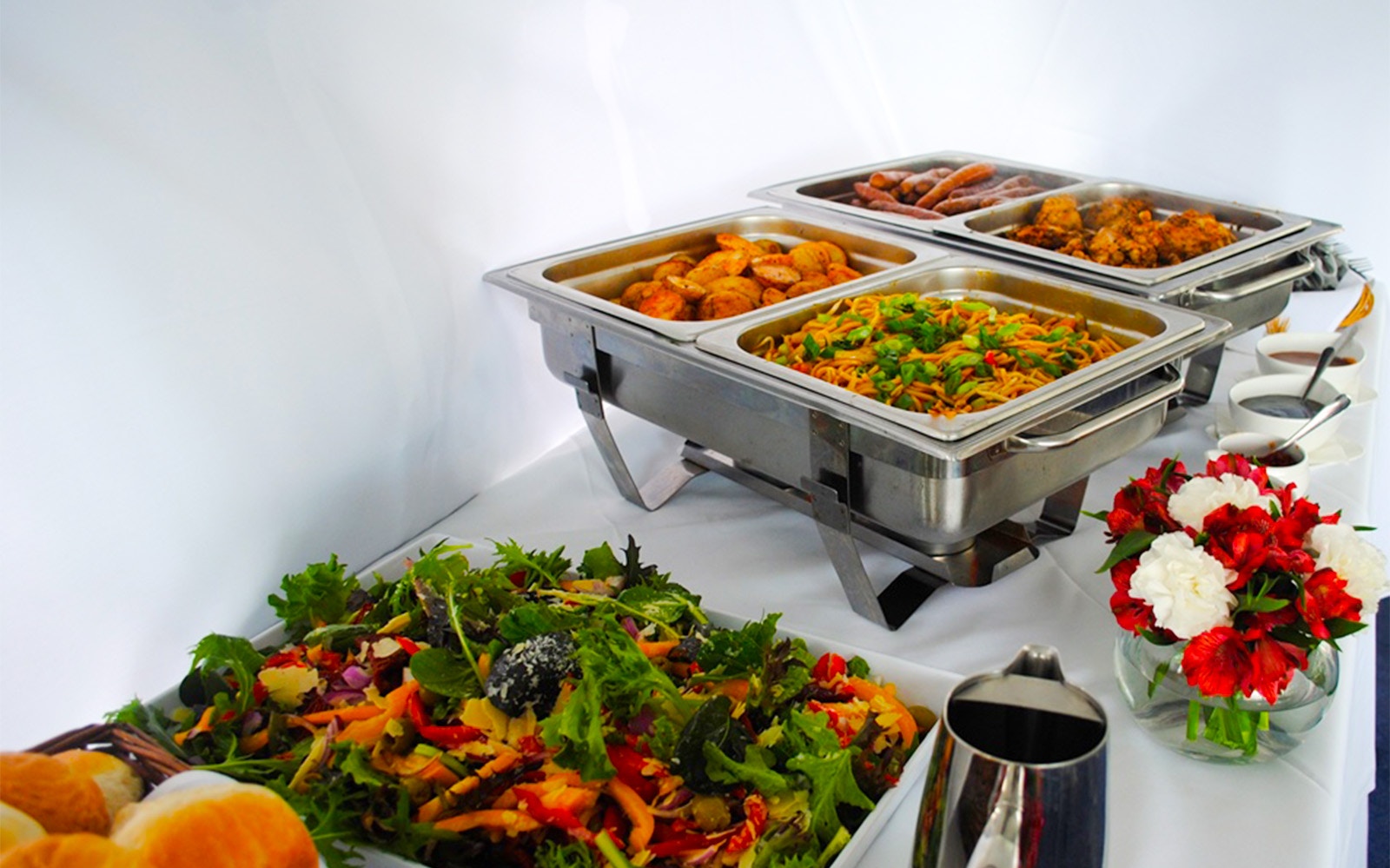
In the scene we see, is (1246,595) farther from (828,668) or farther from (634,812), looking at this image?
(634,812)

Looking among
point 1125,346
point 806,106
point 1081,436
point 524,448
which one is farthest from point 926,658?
point 806,106

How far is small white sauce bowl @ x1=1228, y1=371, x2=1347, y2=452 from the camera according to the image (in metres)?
1.44

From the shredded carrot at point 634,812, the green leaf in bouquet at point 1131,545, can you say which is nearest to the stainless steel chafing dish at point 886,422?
the green leaf in bouquet at point 1131,545

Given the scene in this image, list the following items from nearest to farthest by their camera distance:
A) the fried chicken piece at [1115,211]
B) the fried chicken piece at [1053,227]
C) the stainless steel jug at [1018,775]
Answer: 1. the stainless steel jug at [1018,775]
2. the fried chicken piece at [1053,227]
3. the fried chicken piece at [1115,211]

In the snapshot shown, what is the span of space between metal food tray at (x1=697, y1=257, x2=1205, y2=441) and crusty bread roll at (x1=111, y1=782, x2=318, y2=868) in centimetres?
71

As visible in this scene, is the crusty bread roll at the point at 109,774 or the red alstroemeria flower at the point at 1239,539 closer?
the crusty bread roll at the point at 109,774

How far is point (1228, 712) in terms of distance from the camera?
3.15 feet

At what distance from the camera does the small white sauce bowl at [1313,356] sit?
1.57 m

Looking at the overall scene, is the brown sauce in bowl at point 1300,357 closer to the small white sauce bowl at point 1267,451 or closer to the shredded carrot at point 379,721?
the small white sauce bowl at point 1267,451

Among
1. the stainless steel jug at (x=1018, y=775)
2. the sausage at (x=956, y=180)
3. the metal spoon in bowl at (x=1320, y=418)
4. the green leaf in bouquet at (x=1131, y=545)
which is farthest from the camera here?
the sausage at (x=956, y=180)

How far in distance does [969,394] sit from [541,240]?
0.76 metres

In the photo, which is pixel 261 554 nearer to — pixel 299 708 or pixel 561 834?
pixel 299 708

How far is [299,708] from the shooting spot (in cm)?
96

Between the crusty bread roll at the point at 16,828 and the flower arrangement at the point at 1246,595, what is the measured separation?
31.8 inches
